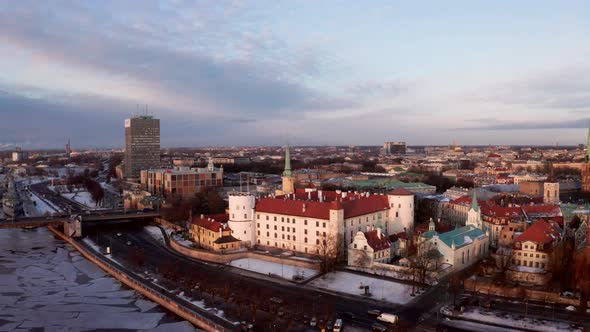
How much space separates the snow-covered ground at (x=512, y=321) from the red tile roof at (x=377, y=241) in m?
14.9

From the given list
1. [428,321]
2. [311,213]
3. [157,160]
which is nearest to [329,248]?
[311,213]

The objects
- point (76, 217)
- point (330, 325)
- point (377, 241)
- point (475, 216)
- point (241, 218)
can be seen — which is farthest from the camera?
point (76, 217)

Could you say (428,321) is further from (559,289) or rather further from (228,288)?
(228,288)

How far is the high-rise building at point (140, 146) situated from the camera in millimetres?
190625

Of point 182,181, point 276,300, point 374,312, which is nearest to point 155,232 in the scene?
point 182,181

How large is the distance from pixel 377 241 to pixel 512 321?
2019cm

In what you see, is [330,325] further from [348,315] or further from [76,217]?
[76,217]

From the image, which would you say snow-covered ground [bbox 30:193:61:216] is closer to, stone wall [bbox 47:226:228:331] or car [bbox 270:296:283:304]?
stone wall [bbox 47:226:228:331]

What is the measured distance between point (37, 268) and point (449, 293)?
50.4 m

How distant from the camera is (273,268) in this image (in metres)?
58.5

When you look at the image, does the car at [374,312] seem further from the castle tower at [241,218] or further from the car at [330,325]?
the castle tower at [241,218]

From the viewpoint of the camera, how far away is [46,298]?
162 ft

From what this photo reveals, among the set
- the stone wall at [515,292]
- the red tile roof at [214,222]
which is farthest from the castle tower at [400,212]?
the red tile roof at [214,222]

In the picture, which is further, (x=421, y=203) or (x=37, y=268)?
(x=421, y=203)
